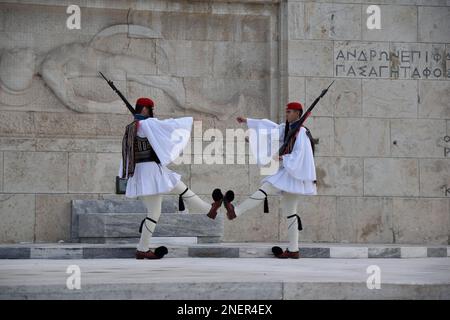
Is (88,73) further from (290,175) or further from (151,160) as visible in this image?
(290,175)

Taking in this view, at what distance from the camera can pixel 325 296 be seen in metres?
7.70

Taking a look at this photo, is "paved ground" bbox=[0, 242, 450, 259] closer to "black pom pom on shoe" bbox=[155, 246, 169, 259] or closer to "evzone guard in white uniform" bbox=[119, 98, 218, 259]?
"black pom pom on shoe" bbox=[155, 246, 169, 259]

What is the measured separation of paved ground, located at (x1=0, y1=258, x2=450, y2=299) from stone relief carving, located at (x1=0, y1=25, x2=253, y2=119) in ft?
16.6

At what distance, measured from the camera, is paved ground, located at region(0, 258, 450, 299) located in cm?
736

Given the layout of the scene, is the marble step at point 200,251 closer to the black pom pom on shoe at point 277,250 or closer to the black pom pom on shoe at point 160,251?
the black pom pom on shoe at point 277,250

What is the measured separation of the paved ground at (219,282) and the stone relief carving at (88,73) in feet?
16.6

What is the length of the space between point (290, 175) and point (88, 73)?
176 inches

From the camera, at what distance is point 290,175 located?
12.0 meters

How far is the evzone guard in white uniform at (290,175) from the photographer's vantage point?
12.0 metres

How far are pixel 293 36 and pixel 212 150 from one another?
2.07 m

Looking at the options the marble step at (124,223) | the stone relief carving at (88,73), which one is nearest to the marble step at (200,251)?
the marble step at (124,223)

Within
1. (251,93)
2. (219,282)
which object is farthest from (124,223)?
(219,282)
